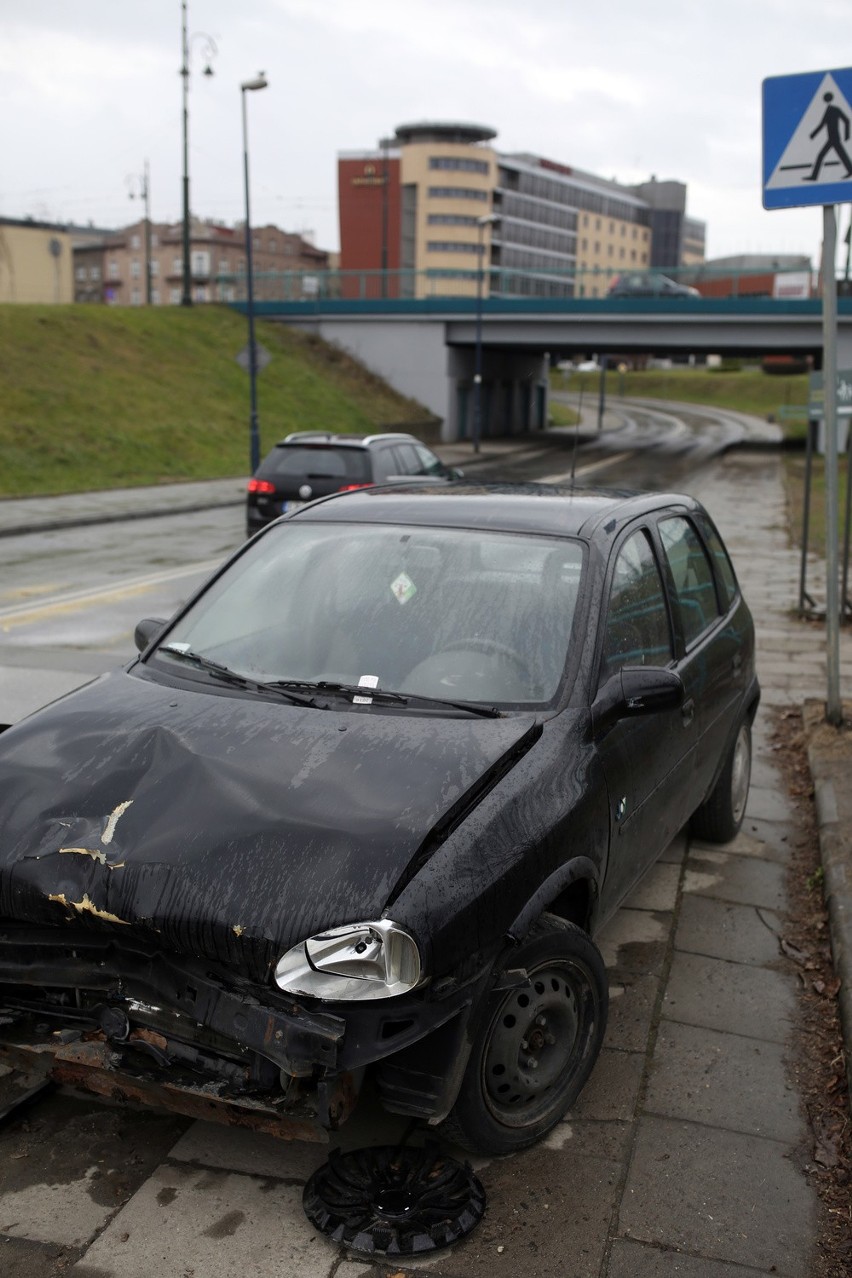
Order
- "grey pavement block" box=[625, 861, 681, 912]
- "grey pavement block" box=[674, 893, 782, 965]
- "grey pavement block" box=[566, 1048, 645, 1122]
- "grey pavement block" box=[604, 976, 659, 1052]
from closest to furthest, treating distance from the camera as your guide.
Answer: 1. "grey pavement block" box=[566, 1048, 645, 1122]
2. "grey pavement block" box=[604, 976, 659, 1052]
3. "grey pavement block" box=[674, 893, 782, 965]
4. "grey pavement block" box=[625, 861, 681, 912]

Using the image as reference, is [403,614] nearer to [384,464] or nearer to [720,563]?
[720,563]

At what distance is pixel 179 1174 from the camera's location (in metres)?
3.14

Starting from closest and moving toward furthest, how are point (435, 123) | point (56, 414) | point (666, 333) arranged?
point (56, 414) → point (666, 333) → point (435, 123)

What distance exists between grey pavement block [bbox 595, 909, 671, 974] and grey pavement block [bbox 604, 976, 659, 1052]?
0.12 metres

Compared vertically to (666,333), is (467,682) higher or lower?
lower

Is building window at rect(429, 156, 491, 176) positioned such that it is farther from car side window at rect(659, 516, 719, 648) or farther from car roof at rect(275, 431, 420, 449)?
car side window at rect(659, 516, 719, 648)

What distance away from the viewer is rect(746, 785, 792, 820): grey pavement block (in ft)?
21.0

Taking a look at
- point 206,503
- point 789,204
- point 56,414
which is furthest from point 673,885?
point 56,414

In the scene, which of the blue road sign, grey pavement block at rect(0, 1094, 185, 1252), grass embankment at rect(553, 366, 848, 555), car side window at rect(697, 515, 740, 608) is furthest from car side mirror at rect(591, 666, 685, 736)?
grass embankment at rect(553, 366, 848, 555)

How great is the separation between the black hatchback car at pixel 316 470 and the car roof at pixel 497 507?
11045 mm

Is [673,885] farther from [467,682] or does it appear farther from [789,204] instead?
[789,204]

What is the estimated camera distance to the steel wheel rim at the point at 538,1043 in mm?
3100

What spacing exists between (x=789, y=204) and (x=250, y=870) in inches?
209

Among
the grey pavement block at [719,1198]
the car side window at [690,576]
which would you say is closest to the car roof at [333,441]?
the car side window at [690,576]
